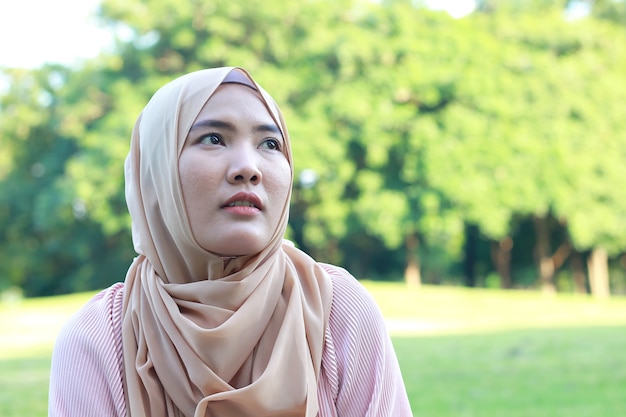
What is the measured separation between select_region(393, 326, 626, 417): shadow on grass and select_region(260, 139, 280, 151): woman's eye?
549 centimetres

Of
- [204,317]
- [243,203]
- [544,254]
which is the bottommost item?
[544,254]

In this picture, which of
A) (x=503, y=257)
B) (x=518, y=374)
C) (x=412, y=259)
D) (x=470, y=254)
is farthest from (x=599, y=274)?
(x=518, y=374)

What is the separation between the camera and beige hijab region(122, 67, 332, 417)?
171cm

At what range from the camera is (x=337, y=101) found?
2388cm

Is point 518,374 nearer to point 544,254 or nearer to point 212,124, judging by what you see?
point 212,124

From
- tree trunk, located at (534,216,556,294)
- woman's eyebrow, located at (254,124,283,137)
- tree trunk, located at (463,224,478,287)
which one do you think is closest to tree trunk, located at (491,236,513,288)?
tree trunk, located at (463,224,478,287)

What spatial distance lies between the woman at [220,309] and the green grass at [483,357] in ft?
17.6

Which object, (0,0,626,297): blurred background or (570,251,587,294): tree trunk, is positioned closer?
(0,0,626,297): blurred background

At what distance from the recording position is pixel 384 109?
2438 cm

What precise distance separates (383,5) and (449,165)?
18.6 feet

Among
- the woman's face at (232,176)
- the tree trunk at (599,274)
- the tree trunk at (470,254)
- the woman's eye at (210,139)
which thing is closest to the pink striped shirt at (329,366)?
the woman's face at (232,176)

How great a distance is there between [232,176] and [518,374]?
7954 millimetres

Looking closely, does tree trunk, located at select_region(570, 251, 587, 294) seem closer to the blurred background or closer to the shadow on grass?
the blurred background

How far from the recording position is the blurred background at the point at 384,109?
24.0 m
